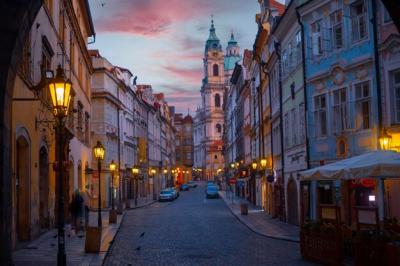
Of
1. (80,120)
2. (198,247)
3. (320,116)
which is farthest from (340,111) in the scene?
(80,120)

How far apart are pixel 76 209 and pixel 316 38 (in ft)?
39.6

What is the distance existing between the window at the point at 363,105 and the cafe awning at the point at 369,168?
6419 mm

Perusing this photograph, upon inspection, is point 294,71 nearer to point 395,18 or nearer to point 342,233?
point 342,233

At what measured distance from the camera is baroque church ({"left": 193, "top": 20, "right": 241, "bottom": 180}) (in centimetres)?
Result: 16338

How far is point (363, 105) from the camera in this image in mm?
23938

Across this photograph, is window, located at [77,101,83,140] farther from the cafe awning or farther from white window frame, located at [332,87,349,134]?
the cafe awning

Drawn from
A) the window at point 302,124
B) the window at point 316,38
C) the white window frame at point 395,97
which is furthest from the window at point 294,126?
the white window frame at point 395,97

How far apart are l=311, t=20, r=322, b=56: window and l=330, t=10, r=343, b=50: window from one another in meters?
1.22

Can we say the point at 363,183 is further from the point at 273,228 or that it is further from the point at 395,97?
the point at 273,228

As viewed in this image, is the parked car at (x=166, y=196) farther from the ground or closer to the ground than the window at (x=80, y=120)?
closer to the ground

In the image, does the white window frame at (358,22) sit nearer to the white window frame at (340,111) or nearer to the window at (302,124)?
the white window frame at (340,111)

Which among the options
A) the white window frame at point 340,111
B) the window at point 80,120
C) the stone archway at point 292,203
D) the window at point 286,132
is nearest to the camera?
the white window frame at point 340,111

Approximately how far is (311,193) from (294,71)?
6176mm

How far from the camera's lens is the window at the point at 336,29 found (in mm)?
25500
